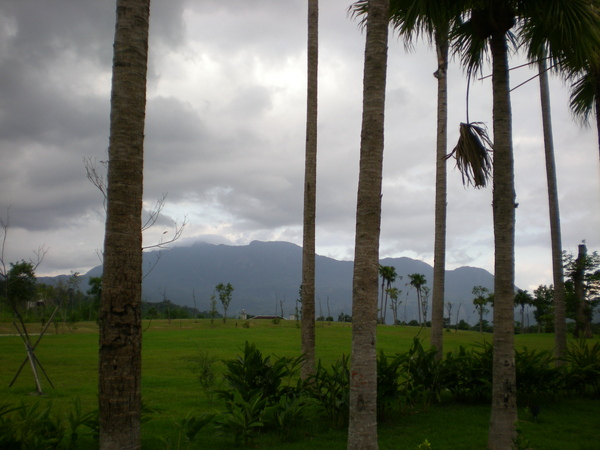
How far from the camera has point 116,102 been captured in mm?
4309

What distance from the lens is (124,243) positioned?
4.12 meters

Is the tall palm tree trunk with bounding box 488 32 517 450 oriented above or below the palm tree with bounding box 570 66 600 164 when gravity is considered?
below

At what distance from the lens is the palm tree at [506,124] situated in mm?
6707

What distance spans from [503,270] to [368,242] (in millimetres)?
2642

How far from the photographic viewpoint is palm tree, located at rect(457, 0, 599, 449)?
671 cm

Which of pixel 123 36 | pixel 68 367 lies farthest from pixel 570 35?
pixel 68 367

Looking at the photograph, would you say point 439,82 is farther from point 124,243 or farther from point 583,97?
point 124,243

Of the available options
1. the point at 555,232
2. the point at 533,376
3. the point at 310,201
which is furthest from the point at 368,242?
the point at 555,232

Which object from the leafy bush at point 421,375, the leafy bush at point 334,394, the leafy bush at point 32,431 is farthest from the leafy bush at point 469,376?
the leafy bush at point 32,431

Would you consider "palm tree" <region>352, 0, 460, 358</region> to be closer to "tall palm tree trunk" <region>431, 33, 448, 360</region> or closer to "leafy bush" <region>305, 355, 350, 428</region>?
"tall palm tree trunk" <region>431, 33, 448, 360</region>

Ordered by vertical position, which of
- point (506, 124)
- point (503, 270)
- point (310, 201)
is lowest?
point (503, 270)

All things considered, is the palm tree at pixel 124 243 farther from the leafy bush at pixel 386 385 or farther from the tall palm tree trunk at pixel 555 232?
the tall palm tree trunk at pixel 555 232

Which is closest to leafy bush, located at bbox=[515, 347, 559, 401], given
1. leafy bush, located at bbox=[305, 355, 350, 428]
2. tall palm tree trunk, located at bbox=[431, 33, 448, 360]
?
tall palm tree trunk, located at bbox=[431, 33, 448, 360]

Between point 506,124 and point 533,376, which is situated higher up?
point 506,124
